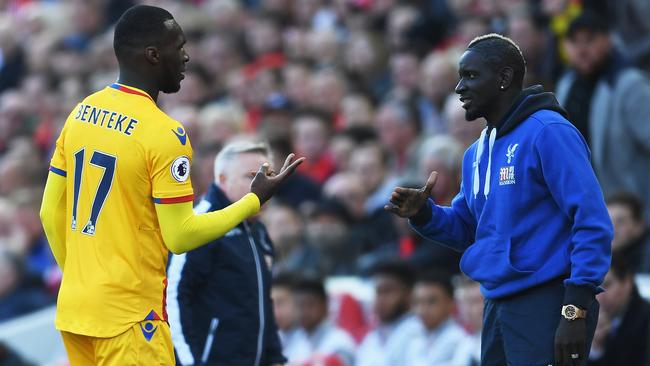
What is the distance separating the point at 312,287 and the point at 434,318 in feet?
3.48

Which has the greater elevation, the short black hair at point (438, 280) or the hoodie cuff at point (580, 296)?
the hoodie cuff at point (580, 296)

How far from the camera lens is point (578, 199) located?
195 inches

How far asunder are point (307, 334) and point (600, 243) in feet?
16.3

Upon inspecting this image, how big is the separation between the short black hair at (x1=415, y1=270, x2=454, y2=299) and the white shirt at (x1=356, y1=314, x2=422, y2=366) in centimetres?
36

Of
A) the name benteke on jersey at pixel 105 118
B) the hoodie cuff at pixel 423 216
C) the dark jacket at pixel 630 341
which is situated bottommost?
the dark jacket at pixel 630 341

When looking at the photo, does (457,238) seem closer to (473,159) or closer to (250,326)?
(473,159)

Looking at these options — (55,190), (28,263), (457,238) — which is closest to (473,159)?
Result: (457,238)

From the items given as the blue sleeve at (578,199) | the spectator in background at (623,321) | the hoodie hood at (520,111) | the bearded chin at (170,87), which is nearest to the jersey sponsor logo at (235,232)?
the bearded chin at (170,87)

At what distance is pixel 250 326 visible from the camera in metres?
6.39

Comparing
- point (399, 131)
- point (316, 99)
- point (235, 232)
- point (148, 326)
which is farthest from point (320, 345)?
point (148, 326)

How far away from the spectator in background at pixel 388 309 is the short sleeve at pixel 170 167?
4.33m

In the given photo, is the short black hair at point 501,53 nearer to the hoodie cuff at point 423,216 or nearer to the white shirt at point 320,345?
the hoodie cuff at point 423,216

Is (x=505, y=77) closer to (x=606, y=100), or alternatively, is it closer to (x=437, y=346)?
(x=437, y=346)

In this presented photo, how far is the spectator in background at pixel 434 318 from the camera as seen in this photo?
876cm
